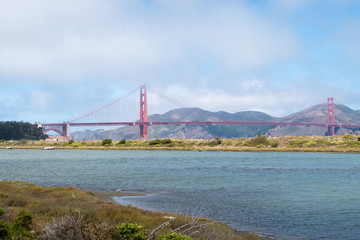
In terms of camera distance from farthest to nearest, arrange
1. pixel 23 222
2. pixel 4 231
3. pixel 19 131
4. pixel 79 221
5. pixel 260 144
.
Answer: pixel 19 131 → pixel 260 144 → pixel 23 222 → pixel 4 231 → pixel 79 221

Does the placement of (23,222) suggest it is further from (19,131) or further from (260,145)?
(19,131)

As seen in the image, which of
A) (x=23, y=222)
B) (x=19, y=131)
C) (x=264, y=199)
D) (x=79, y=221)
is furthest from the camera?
(x=19, y=131)

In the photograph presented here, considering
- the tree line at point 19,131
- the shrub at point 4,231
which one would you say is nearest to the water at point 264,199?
the shrub at point 4,231

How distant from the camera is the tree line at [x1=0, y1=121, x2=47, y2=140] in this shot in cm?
11496

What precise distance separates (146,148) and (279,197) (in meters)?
65.9

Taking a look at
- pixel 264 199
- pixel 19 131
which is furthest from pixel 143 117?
pixel 264 199

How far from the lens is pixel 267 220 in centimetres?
1242

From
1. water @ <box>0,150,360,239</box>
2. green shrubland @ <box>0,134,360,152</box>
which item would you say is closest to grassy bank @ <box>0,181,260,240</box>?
water @ <box>0,150,360,239</box>

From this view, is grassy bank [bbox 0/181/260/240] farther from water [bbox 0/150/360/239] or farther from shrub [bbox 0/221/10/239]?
water [bbox 0/150/360/239]

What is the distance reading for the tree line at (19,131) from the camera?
114956mm

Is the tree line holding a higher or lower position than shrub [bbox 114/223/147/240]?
higher

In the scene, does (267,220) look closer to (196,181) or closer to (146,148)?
(196,181)

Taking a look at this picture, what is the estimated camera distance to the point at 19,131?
11775 cm

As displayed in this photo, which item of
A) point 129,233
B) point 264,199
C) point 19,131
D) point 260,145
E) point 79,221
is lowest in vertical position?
point 264,199
